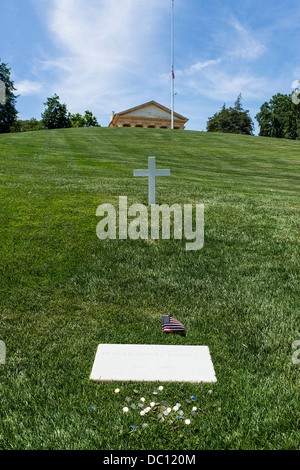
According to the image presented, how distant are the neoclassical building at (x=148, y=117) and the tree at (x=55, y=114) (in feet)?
39.4

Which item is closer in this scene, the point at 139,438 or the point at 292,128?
the point at 139,438

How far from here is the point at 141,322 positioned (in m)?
3.26

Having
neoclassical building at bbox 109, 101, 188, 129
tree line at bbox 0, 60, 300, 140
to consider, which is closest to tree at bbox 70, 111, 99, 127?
tree line at bbox 0, 60, 300, 140

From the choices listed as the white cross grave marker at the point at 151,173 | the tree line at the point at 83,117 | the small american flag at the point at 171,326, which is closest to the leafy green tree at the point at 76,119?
the tree line at the point at 83,117

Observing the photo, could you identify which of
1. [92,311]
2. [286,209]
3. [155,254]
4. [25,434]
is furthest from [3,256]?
[286,209]

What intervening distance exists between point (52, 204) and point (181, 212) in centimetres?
308

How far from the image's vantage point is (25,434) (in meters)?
2.01

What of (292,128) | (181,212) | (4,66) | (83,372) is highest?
(4,66)

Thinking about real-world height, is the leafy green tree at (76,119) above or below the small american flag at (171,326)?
above

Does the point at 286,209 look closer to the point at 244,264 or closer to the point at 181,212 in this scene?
the point at 181,212

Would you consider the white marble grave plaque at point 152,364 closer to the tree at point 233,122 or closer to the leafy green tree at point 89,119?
the leafy green tree at point 89,119

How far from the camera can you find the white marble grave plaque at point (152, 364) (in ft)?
8.18

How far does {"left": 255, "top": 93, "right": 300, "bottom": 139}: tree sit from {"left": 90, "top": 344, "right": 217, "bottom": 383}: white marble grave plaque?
257ft

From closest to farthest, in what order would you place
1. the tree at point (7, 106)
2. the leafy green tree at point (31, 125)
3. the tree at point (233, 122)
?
1. the tree at point (7, 106)
2. the leafy green tree at point (31, 125)
3. the tree at point (233, 122)
